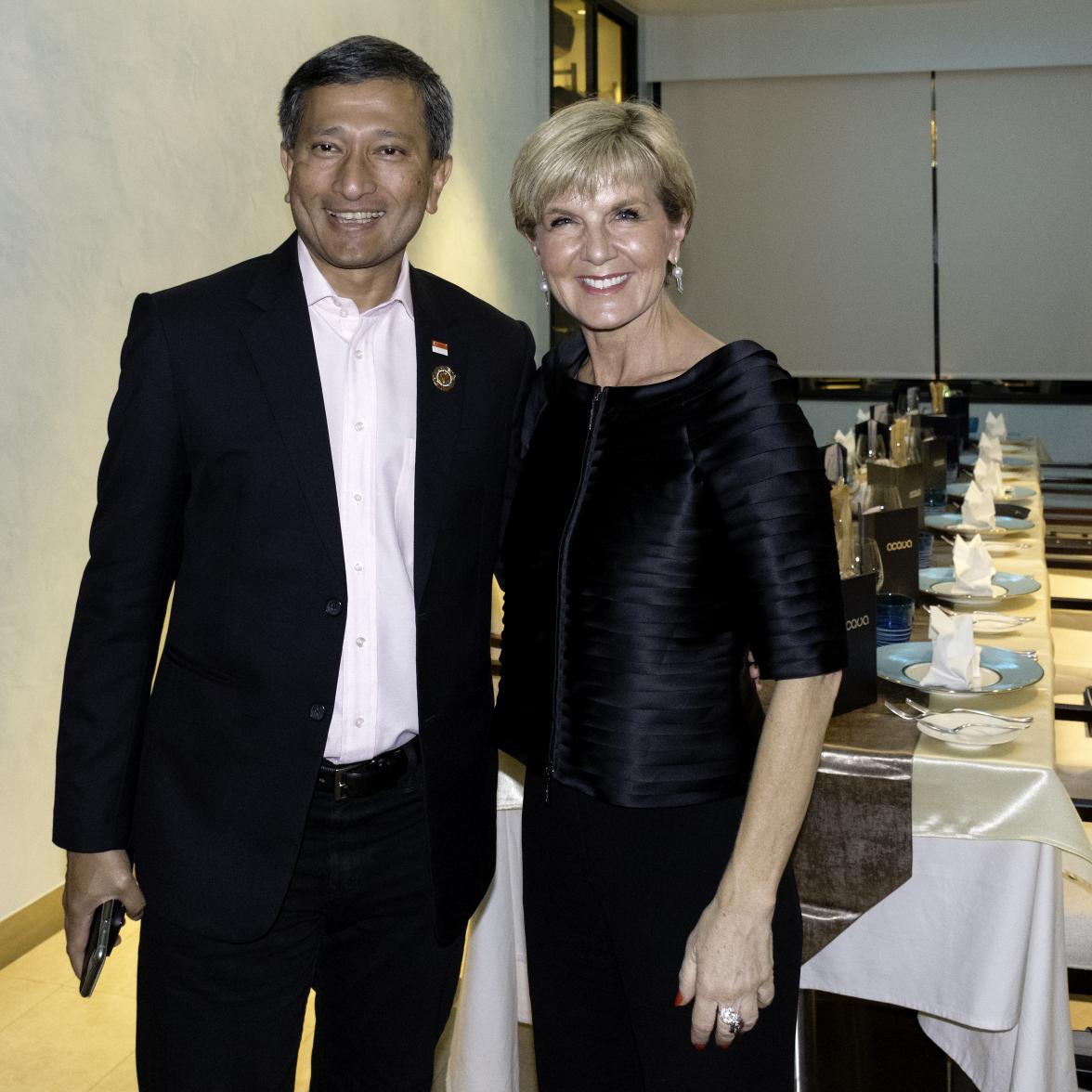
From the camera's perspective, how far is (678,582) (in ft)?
4.45

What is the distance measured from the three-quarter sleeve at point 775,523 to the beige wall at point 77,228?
2.26 metres

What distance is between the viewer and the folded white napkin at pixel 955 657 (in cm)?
214

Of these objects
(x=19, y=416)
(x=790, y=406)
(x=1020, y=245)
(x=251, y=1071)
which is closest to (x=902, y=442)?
(x=19, y=416)

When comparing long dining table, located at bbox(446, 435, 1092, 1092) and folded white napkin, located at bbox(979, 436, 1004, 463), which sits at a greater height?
folded white napkin, located at bbox(979, 436, 1004, 463)

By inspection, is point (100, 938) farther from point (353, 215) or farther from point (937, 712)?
point (937, 712)

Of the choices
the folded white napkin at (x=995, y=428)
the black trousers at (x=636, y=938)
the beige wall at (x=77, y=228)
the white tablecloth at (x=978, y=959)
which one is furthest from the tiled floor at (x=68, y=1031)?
the folded white napkin at (x=995, y=428)

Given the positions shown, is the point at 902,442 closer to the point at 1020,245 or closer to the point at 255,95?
the point at 255,95

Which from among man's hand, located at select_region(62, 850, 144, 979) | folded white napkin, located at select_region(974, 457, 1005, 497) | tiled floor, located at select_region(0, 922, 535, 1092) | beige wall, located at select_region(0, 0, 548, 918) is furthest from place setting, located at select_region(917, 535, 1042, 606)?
beige wall, located at select_region(0, 0, 548, 918)

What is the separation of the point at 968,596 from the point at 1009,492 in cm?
203

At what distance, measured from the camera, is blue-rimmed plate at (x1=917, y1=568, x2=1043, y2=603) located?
2.89m

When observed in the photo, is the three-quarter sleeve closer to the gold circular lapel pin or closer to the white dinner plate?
the gold circular lapel pin

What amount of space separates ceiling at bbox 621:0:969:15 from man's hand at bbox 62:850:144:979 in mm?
8186

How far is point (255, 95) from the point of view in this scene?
4047 millimetres

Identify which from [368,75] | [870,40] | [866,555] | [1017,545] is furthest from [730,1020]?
[870,40]
